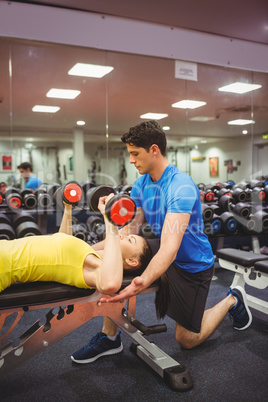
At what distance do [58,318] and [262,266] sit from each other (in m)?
1.27

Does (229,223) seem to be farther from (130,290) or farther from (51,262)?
(51,262)

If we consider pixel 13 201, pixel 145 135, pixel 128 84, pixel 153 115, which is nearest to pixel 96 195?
pixel 145 135

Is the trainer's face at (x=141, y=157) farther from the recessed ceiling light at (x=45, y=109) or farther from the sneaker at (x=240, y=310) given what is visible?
the recessed ceiling light at (x=45, y=109)

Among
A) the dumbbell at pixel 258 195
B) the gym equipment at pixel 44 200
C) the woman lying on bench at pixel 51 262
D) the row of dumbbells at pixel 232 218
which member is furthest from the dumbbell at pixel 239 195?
the woman lying on bench at pixel 51 262

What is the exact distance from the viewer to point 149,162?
5.65ft

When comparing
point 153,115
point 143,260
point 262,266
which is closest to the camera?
point 143,260

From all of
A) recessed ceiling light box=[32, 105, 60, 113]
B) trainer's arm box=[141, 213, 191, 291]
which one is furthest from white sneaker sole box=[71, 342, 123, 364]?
recessed ceiling light box=[32, 105, 60, 113]

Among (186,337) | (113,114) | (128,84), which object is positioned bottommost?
(186,337)

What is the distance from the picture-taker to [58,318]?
1481 millimetres

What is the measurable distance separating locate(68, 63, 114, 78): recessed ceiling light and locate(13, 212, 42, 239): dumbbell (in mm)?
1978

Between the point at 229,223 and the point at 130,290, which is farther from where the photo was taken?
the point at 229,223

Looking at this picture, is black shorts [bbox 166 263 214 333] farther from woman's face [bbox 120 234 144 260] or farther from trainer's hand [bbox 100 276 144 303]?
trainer's hand [bbox 100 276 144 303]

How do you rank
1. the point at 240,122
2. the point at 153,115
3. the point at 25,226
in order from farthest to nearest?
the point at 240,122
the point at 153,115
the point at 25,226

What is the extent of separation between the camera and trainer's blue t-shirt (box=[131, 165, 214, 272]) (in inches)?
65.6
